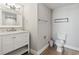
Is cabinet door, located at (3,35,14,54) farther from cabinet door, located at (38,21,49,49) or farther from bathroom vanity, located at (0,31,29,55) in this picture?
cabinet door, located at (38,21,49,49)

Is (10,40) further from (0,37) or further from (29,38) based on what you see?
(29,38)

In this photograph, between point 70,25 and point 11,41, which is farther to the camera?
point 70,25

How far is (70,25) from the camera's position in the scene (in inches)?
34.8

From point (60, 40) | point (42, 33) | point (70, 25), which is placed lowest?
point (60, 40)

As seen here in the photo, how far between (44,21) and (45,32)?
17cm

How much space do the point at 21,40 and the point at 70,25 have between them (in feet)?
2.58

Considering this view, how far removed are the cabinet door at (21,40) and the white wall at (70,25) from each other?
47 centimetres

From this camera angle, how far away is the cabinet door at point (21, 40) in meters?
0.86

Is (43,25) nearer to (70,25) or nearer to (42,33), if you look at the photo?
(42,33)

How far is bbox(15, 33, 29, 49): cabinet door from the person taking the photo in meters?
0.86

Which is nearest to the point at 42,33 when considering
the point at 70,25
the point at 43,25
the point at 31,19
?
the point at 43,25

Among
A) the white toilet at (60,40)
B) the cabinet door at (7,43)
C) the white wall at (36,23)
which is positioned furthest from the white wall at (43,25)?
the cabinet door at (7,43)

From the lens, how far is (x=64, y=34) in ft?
2.98

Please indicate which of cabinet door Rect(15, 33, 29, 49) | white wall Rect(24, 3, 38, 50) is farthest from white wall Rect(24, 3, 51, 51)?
cabinet door Rect(15, 33, 29, 49)
